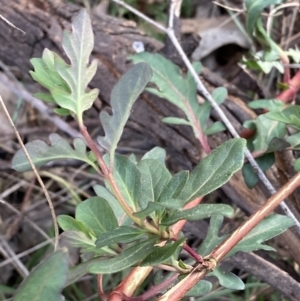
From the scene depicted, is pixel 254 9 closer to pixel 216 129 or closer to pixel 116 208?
pixel 216 129

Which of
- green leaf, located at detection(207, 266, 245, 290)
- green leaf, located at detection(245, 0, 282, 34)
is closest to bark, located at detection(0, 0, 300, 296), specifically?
green leaf, located at detection(245, 0, 282, 34)

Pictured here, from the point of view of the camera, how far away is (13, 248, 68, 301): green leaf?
521mm

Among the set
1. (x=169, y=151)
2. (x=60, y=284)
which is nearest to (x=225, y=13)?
(x=169, y=151)

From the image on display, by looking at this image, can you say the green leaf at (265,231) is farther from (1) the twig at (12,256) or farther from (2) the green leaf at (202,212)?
(1) the twig at (12,256)

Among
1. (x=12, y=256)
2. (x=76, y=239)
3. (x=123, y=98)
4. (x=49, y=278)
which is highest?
(x=123, y=98)

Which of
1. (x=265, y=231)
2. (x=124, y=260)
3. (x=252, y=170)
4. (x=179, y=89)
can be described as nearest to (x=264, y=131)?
(x=252, y=170)

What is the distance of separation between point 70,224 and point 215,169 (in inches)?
10.3

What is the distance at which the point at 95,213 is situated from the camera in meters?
0.78

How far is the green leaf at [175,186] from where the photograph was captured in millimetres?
665

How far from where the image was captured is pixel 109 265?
0.66 metres

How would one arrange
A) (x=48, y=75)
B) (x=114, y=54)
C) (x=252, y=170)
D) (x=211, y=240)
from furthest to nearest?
(x=114, y=54) → (x=252, y=170) → (x=211, y=240) → (x=48, y=75)

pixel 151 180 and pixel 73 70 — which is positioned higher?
pixel 73 70

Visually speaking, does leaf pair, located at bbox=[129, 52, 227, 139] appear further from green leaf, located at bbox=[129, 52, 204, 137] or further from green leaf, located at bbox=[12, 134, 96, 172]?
green leaf, located at bbox=[12, 134, 96, 172]

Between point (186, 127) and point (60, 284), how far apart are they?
77 centimetres
